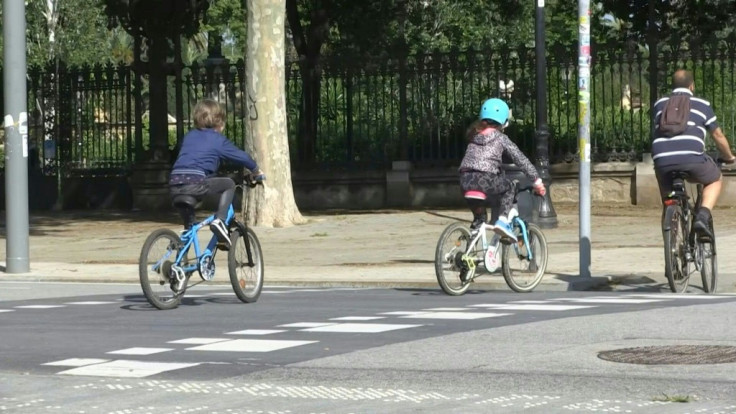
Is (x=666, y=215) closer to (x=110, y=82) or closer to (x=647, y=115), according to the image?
(x=647, y=115)

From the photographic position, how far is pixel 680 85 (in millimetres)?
14164

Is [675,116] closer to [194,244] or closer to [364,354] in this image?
[194,244]

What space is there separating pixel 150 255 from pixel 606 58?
610 inches

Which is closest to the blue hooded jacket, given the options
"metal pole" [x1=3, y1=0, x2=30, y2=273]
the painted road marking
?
the painted road marking

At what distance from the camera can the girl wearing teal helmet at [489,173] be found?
1429 centimetres

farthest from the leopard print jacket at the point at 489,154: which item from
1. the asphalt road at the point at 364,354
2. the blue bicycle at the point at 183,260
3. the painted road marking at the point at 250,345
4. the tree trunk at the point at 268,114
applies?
the tree trunk at the point at 268,114

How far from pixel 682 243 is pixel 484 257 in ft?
5.41

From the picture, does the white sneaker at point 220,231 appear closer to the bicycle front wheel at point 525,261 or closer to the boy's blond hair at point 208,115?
the boy's blond hair at point 208,115

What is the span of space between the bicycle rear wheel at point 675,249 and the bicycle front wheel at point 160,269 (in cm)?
396

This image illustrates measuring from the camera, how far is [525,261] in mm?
14633

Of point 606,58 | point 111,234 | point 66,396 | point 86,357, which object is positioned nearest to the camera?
point 66,396

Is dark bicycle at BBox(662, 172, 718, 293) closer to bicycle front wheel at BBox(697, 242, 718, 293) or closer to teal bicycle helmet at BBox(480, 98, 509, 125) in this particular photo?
bicycle front wheel at BBox(697, 242, 718, 293)

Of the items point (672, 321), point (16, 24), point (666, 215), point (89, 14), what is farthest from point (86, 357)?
point (89, 14)

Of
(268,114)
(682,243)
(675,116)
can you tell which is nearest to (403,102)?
(268,114)
